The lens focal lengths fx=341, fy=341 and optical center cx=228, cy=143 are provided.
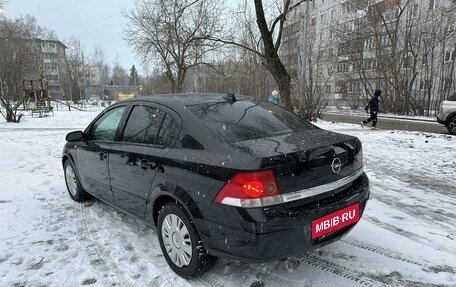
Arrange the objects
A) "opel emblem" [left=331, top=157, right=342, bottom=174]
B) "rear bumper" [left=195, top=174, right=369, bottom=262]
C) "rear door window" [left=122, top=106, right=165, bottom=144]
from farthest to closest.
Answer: "rear door window" [left=122, top=106, right=165, bottom=144], "opel emblem" [left=331, top=157, right=342, bottom=174], "rear bumper" [left=195, top=174, right=369, bottom=262]

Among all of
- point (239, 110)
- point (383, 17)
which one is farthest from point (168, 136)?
point (383, 17)

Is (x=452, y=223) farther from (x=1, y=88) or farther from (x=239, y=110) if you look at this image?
(x=1, y=88)

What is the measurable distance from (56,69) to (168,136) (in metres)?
101

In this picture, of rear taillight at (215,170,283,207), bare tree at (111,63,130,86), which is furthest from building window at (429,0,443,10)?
bare tree at (111,63,130,86)

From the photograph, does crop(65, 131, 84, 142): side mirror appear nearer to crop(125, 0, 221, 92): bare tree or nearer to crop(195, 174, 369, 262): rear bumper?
crop(195, 174, 369, 262): rear bumper

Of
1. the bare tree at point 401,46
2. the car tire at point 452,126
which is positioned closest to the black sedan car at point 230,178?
Answer: the car tire at point 452,126

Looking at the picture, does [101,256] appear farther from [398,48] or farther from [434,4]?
[434,4]

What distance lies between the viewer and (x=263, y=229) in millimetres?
2434

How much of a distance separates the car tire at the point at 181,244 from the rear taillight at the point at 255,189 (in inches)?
23.8

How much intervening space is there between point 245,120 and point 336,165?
0.97 m

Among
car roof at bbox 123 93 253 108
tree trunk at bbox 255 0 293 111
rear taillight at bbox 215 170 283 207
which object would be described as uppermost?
tree trunk at bbox 255 0 293 111

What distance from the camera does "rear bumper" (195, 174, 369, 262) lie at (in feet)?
8.05

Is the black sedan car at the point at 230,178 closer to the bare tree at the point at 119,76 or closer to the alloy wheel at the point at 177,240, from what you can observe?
the alloy wheel at the point at 177,240

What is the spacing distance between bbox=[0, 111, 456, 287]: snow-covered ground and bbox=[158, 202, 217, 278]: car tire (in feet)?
0.37
